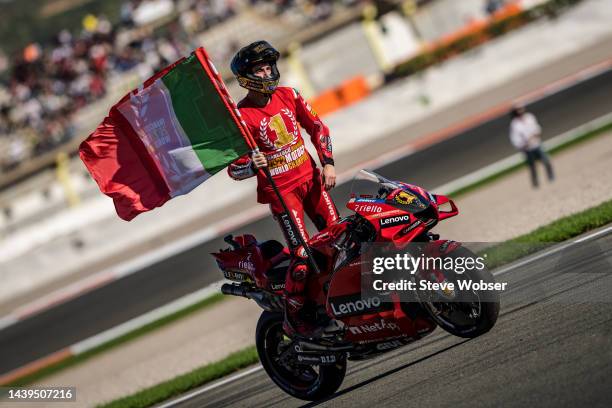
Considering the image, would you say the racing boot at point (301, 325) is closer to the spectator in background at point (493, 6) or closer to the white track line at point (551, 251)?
the white track line at point (551, 251)

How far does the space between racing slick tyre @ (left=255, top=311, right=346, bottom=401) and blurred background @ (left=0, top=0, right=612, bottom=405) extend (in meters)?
2.94

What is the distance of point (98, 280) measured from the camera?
1541cm

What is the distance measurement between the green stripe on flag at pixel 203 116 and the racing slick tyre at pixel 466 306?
6.28ft

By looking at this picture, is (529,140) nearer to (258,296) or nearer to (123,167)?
(258,296)

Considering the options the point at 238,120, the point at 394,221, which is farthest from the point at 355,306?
the point at 238,120

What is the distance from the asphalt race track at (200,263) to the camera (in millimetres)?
13883

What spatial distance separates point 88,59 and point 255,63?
2211 cm

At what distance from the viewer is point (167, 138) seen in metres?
6.92

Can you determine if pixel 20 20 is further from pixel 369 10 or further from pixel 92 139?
pixel 92 139

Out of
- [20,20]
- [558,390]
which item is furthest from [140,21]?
[558,390]

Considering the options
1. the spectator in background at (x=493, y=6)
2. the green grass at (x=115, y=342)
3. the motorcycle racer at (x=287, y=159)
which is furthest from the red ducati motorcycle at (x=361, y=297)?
the spectator in background at (x=493, y=6)

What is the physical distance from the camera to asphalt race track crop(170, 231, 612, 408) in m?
4.74

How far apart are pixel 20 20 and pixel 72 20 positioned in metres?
2.11

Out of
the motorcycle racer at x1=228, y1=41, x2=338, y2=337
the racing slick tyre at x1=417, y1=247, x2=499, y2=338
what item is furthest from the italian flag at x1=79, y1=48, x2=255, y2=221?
the racing slick tyre at x1=417, y1=247, x2=499, y2=338
